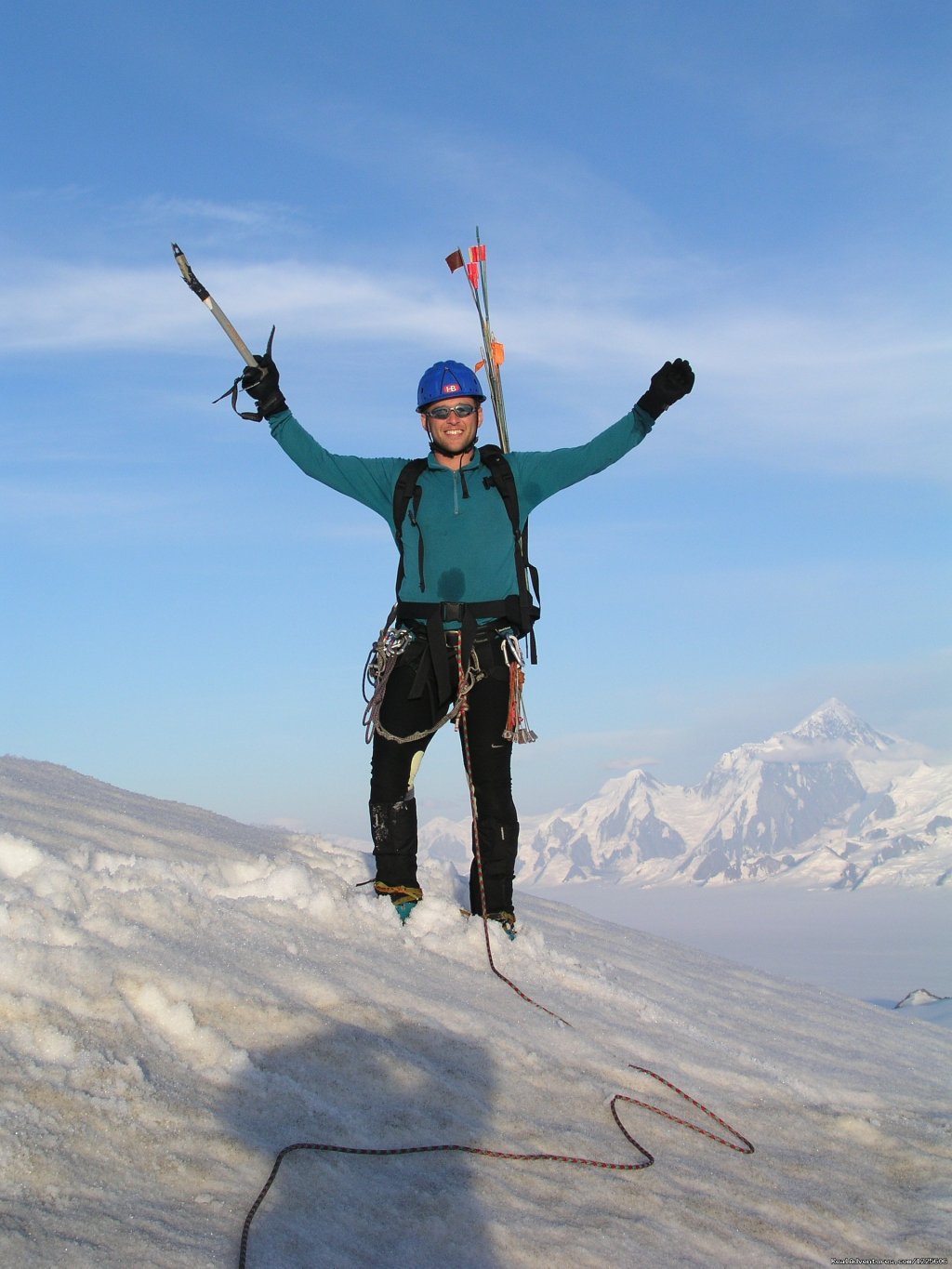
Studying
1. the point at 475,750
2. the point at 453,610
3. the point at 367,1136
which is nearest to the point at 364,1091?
the point at 367,1136

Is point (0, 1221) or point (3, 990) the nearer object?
point (0, 1221)

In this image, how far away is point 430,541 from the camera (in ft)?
21.3

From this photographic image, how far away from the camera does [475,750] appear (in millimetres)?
6480

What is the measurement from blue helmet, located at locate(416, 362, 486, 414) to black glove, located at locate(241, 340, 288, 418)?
2.85 ft

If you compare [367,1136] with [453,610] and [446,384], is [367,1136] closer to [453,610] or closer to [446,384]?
[453,610]

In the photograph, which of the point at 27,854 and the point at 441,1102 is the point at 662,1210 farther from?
the point at 27,854

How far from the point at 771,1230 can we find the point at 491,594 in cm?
385

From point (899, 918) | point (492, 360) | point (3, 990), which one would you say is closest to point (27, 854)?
point (3, 990)

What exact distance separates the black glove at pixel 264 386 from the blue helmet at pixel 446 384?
2.85 feet

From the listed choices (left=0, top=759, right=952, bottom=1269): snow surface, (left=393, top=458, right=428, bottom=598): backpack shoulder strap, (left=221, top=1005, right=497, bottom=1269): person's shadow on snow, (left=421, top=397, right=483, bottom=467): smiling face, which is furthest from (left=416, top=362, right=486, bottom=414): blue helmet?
(left=221, top=1005, right=497, bottom=1269): person's shadow on snow

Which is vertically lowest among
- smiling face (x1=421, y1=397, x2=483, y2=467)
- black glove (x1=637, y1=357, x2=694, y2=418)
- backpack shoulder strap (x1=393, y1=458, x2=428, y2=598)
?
backpack shoulder strap (x1=393, y1=458, x2=428, y2=598)

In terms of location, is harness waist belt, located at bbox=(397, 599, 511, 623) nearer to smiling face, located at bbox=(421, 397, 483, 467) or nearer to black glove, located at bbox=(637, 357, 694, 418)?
smiling face, located at bbox=(421, 397, 483, 467)

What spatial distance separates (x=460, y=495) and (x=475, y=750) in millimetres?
1559

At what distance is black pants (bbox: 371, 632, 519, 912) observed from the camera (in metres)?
6.46
